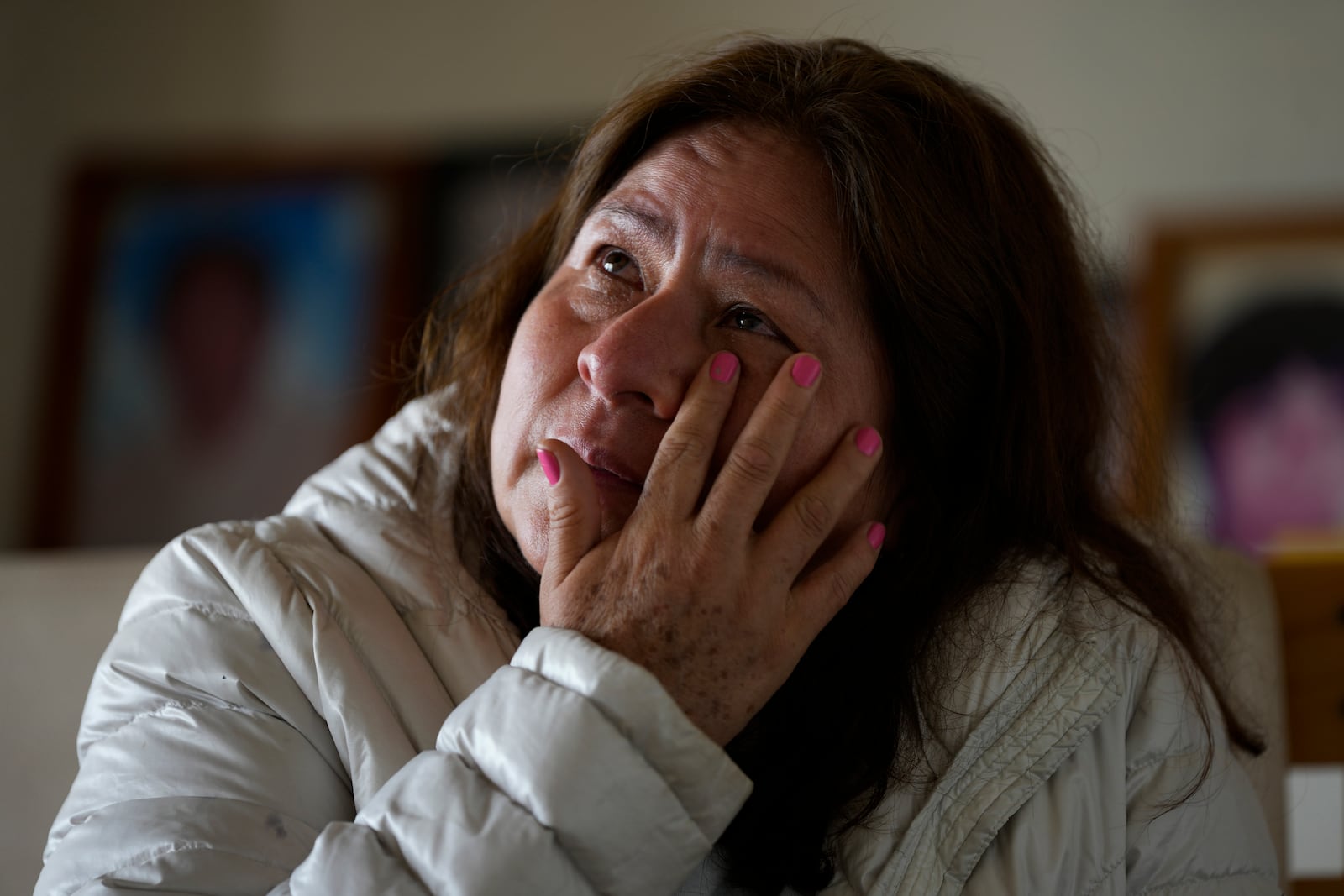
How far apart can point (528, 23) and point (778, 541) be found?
2372mm

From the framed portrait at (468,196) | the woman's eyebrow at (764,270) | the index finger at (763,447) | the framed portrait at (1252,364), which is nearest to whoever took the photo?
the index finger at (763,447)

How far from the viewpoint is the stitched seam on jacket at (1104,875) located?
2.64ft

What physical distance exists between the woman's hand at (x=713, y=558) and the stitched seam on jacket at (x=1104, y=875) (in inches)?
10.6

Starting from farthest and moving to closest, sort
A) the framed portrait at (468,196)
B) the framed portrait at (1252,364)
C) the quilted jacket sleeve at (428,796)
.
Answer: the framed portrait at (468,196) < the framed portrait at (1252,364) < the quilted jacket sleeve at (428,796)

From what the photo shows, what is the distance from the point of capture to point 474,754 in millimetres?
671

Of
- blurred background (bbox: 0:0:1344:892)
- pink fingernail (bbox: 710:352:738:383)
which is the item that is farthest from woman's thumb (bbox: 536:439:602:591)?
blurred background (bbox: 0:0:1344:892)

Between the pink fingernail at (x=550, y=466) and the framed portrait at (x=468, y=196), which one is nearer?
the pink fingernail at (x=550, y=466)

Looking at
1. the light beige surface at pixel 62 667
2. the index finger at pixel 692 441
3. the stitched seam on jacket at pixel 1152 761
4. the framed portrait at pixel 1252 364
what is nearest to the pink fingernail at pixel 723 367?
the index finger at pixel 692 441

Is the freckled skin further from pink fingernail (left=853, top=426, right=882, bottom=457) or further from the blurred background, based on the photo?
the blurred background

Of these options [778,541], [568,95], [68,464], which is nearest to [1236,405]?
[568,95]

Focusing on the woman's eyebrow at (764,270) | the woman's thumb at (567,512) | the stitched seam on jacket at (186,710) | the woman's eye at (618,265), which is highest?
the woman's eyebrow at (764,270)

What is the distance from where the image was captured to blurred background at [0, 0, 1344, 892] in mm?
2457

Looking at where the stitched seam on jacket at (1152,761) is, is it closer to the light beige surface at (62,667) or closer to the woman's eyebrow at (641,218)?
the light beige surface at (62,667)

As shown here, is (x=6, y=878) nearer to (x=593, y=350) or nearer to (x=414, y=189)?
(x=593, y=350)
